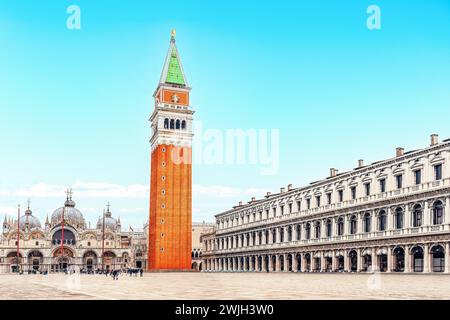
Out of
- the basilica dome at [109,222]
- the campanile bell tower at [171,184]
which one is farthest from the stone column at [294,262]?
the basilica dome at [109,222]

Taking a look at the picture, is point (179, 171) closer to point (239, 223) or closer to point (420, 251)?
point (239, 223)

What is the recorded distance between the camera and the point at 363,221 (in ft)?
198

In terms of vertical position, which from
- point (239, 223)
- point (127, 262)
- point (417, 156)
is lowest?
point (127, 262)

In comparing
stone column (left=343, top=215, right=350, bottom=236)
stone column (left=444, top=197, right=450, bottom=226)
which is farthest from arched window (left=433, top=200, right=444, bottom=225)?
stone column (left=343, top=215, right=350, bottom=236)

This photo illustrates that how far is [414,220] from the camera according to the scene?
5281 cm

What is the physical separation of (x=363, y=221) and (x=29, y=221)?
86498 mm

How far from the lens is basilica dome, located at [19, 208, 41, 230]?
411ft

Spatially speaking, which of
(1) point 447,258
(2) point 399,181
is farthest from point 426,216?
(2) point 399,181

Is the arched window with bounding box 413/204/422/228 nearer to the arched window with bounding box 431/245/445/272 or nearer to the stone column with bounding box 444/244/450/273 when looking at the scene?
the arched window with bounding box 431/245/445/272

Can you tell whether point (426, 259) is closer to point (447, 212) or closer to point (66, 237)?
point (447, 212)

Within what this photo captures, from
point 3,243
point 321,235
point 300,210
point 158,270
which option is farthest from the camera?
point 3,243
